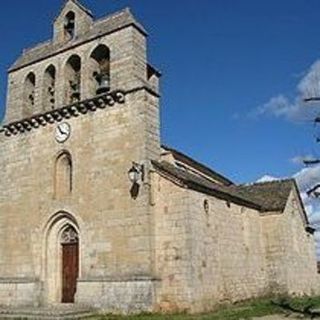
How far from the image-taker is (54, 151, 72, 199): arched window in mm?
17766

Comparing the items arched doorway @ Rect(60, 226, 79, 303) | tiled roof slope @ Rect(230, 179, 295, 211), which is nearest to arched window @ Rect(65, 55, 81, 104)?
arched doorway @ Rect(60, 226, 79, 303)

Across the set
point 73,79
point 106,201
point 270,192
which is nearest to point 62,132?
point 73,79

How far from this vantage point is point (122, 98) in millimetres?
16406

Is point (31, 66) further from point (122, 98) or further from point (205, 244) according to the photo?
point (205, 244)

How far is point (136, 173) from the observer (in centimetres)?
1535

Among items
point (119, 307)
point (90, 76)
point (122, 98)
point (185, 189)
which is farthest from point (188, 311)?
point (90, 76)

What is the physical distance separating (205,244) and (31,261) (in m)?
6.37

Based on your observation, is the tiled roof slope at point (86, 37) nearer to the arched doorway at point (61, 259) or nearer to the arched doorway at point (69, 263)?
the arched doorway at point (61, 259)

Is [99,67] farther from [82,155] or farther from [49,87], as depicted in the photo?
[82,155]

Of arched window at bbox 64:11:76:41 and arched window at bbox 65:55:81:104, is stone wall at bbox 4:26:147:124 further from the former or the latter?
arched window at bbox 64:11:76:41

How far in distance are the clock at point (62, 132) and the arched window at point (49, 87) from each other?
1.35 meters

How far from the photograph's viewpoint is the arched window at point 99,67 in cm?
1756

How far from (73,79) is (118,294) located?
8365 millimetres

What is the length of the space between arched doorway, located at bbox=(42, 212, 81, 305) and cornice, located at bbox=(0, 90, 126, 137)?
3.56 meters
